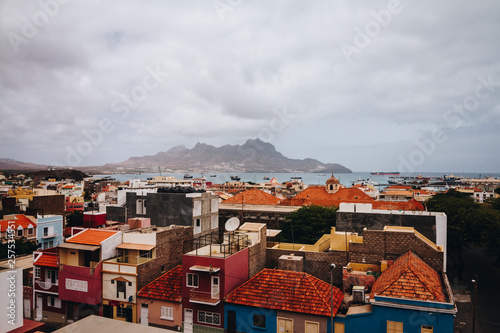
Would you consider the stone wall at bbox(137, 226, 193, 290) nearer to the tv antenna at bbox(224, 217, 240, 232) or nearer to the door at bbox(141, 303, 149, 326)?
the door at bbox(141, 303, 149, 326)

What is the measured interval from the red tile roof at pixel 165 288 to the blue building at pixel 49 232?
2993cm

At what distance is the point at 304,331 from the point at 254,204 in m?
48.6

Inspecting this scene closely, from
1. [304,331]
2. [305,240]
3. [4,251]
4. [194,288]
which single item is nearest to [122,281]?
[194,288]

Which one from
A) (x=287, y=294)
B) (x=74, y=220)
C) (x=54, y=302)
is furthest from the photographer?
(x=74, y=220)

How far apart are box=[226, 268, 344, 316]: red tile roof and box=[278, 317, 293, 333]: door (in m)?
0.63

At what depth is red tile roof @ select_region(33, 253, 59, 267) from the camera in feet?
81.1

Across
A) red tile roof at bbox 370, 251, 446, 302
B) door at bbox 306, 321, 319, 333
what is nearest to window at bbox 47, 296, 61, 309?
door at bbox 306, 321, 319, 333

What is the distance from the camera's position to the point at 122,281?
23.0 m

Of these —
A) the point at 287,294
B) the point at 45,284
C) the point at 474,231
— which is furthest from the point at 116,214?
the point at 474,231

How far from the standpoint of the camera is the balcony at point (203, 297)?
790 inches

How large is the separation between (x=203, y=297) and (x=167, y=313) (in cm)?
336

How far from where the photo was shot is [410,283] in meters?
17.8

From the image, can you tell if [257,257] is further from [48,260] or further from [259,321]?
[48,260]

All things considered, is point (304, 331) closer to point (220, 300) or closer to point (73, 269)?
point (220, 300)
